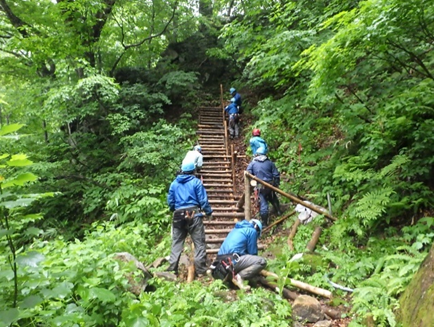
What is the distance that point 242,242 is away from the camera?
5309 mm

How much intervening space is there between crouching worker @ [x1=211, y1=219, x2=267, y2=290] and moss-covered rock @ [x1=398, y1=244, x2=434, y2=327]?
2178 millimetres

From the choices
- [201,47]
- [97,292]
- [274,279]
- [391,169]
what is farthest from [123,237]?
[201,47]

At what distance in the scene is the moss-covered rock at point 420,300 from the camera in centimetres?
281

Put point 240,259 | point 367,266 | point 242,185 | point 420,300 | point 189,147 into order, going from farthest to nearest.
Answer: point 189,147 < point 242,185 < point 240,259 < point 367,266 < point 420,300

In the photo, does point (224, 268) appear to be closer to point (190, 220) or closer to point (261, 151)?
point (190, 220)

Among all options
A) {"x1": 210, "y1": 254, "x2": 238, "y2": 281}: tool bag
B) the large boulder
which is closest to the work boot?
Result: {"x1": 210, "y1": 254, "x2": 238, "y2": 281}: tool bag

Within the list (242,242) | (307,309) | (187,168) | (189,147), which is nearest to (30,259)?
(307,309)

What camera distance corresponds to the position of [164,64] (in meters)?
18.2

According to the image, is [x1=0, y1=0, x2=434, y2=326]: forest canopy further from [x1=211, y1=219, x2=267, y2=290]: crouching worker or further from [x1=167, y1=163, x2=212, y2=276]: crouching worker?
[x1=167, y1=163, x2=212, y2=276]: crouching worker

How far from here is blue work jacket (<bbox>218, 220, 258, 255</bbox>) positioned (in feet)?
17.3

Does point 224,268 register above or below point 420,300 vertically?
below

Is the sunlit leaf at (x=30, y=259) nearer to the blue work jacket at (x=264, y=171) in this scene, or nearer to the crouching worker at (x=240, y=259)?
the crouching worker at (x=240, y=259)

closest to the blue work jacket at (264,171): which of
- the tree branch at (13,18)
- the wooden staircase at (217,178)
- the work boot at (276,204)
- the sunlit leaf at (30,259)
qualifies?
the work boot at (276,204)

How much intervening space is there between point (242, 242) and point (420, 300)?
2848 millimetres
